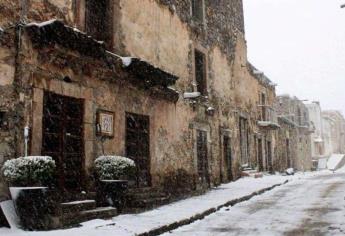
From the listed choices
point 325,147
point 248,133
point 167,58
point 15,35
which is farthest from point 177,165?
point 325,147

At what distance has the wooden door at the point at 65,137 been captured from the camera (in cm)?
758

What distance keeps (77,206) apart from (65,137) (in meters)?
1.39

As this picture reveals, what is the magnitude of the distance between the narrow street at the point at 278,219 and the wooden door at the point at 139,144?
7.59 ft

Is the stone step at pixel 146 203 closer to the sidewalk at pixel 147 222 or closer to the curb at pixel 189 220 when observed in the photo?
the sidewalk at pixel 147 222

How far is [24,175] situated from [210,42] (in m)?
11.0

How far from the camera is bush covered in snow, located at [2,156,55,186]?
612cm

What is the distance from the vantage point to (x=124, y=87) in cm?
976

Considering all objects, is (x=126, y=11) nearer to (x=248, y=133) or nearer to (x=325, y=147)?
(x=248, y=133)

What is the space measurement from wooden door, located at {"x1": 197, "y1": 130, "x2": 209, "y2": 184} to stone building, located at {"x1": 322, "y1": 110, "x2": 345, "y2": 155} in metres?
46.2

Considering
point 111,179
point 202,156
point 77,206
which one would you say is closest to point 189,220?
point 111,179

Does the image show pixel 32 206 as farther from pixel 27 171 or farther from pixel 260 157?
pixel 260 157

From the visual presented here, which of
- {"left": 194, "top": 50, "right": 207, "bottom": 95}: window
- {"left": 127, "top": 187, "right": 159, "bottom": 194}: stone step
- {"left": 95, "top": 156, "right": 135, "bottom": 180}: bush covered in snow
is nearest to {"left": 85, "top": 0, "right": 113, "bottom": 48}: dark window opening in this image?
{"left": 95, "top": 156, "right": 135, "bottom": 180}: bush covered in snow

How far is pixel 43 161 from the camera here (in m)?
6.30

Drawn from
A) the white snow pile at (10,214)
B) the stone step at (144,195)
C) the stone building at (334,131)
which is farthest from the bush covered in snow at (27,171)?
the stone building at (334,131)
